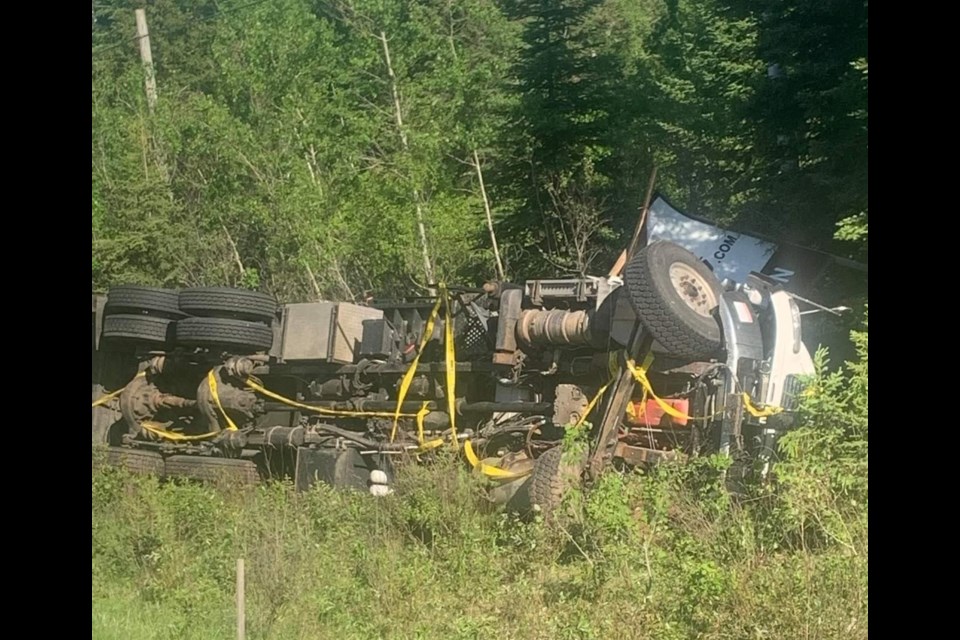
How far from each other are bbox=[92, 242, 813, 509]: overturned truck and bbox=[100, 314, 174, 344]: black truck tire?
2 centimetres

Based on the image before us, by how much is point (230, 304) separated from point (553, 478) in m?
4.21

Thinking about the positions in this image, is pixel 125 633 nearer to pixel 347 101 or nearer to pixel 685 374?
pixel 685 374

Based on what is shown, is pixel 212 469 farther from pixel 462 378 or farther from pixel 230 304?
pixel 462 378

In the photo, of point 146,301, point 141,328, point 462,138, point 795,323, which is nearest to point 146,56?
point 462,138

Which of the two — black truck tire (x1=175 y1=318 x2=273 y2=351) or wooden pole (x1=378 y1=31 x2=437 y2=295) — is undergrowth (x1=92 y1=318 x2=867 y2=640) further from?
wooden pole (x1=378 y1=31 x2=437 y2=295)

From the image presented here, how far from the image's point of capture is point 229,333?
31.4ft

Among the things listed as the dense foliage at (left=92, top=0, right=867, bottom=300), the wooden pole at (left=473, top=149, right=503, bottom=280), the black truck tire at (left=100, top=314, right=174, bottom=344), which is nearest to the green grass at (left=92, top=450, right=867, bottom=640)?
the black truck tire at (left=100, top=314, right=174, bottom=344)

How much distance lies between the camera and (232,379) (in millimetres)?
9820

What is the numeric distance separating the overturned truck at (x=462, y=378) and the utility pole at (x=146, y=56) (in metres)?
8.51

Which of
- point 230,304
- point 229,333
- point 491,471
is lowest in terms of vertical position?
point 491,471

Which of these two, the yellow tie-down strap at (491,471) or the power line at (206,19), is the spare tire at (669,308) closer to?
the yellow tie-down strap at (491,471)

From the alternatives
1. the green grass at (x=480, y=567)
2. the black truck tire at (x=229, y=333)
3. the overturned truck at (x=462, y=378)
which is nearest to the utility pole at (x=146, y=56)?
the overturned truck at (x=462, y=378)
